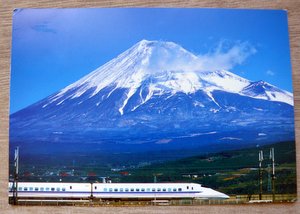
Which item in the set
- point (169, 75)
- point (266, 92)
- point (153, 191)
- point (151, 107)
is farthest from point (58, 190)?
point (266, 92)

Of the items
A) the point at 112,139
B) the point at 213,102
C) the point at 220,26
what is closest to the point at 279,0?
the point at 220,26

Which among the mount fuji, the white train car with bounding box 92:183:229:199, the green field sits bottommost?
the white train car with bounding box 92:183:229:199

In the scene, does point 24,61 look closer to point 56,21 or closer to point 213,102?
point 56,21

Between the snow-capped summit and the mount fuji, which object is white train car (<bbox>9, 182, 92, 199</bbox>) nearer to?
the mount fuji

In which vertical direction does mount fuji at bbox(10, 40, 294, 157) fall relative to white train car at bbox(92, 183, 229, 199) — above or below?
above

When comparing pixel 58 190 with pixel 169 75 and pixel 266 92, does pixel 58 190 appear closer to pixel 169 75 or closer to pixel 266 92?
pixel 169 75

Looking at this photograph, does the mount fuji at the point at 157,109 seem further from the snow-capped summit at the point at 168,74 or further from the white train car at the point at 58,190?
the white train car at the point at 58,190

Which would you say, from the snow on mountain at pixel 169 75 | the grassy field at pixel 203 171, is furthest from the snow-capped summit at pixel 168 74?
the grassy field at pixel 203 171

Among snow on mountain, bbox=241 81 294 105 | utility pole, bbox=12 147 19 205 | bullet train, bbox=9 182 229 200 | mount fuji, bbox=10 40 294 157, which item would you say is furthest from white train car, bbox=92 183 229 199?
snow on mountain, bbox=241 81 294 105
